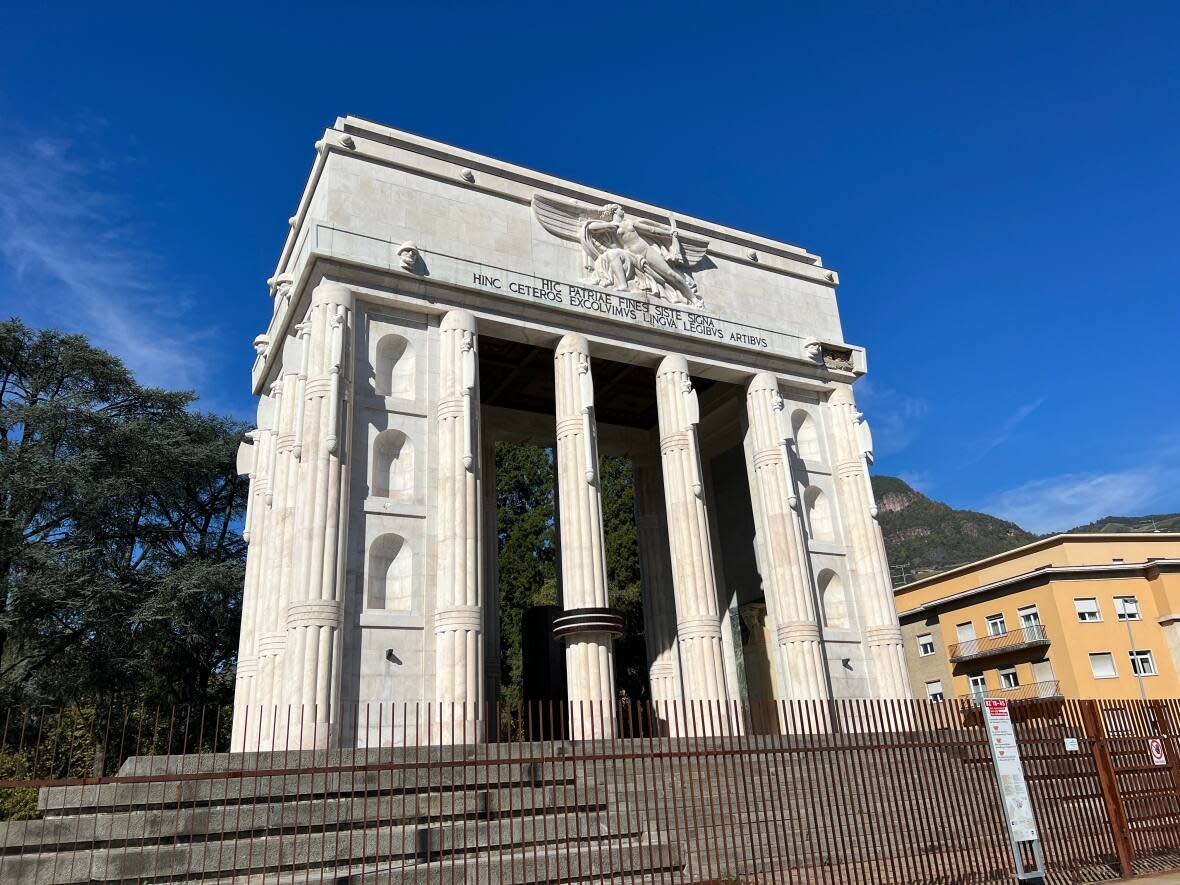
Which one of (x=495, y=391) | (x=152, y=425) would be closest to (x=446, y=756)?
(x=495, y=391)

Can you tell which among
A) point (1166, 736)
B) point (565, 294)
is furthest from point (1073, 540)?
point (1166, 736)

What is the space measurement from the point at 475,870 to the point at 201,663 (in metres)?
28.0

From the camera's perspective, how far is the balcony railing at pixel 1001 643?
4472 centimetres

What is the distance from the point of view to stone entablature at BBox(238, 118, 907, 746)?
62.7 feet

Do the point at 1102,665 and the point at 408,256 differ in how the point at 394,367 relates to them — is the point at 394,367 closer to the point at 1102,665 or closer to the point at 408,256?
the point at 408,256

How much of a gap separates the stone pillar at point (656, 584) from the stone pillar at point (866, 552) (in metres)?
5.55

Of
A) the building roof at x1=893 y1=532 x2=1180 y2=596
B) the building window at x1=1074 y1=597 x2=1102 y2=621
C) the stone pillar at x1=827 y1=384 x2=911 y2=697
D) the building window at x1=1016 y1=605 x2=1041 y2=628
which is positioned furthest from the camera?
the building roof at x1=893 y1=532 x2=1180 y2=596

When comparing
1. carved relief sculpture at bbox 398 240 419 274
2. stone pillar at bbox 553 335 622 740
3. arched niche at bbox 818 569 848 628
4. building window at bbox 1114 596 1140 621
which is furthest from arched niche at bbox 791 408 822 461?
building window at bbox 1114 596 1140 621

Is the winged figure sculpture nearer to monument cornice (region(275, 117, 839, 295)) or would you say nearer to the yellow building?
monument cornice (region(275, 117, 839, 295))

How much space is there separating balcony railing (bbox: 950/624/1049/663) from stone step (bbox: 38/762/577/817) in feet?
127

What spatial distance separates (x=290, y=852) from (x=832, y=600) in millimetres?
17711

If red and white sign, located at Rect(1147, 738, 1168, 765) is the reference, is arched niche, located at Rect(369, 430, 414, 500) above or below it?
above

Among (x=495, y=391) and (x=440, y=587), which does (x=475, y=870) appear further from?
(x=495, y=391)

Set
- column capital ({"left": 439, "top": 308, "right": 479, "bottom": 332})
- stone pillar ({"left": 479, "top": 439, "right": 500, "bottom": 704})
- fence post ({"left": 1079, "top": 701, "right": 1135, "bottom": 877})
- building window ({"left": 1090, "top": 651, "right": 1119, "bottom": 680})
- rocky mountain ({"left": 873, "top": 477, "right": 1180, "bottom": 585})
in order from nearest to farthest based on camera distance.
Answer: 1. fence post ({"left": 1079, "top": 701, "right": 1135, "bottom": 877})
2. column capital ({"left": 439, "top": 308, "right": 479, "bottom": 332})
3. stone pillar ({"left": 479, "top": 439, "right": 500, "bottom": 704})
4. building window ({"left": 1090, "top": 651, "right": 1119, "bottom": 680})
5. rocky mountain ({"left": 873, "top": 477, "right": 1180, "bottom": 585})
